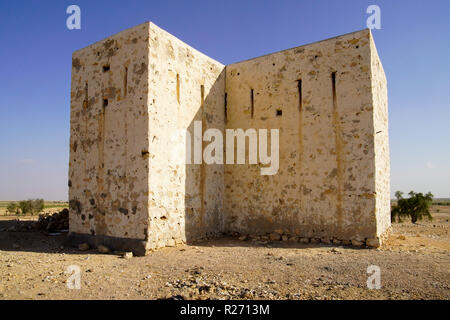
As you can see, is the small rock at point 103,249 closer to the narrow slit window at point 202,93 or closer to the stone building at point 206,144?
the stone building at point 206,144

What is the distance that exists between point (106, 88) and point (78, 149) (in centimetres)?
160

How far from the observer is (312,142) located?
7285mm

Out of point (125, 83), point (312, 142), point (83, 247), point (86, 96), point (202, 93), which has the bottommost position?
point (83, 247)

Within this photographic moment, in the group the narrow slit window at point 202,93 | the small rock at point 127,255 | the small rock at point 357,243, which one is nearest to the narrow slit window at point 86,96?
the narrow slit window at point 202,93

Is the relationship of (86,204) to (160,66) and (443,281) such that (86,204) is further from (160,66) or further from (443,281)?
(443,281)

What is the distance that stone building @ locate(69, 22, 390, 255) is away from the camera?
20.9 ft

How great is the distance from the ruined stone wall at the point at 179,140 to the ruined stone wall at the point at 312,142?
74cm

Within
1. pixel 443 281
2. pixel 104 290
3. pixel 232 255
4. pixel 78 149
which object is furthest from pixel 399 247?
pixel 78 149

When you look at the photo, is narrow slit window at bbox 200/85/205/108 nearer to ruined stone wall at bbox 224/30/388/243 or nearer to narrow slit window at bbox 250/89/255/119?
ruined stone wall at bbox 224/30/388/243

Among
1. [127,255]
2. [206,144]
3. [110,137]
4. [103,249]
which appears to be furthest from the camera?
[206,144]

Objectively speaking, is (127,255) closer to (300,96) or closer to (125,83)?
(125,83)

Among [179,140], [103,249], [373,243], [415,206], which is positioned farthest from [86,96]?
[415,206]

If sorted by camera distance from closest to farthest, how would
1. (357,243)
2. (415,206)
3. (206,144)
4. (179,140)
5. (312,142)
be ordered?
1. (357,243)
2. (179,140)
3. (312,142)
4. (206,144)
5. (415,206)

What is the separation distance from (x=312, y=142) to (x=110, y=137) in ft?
15.1
